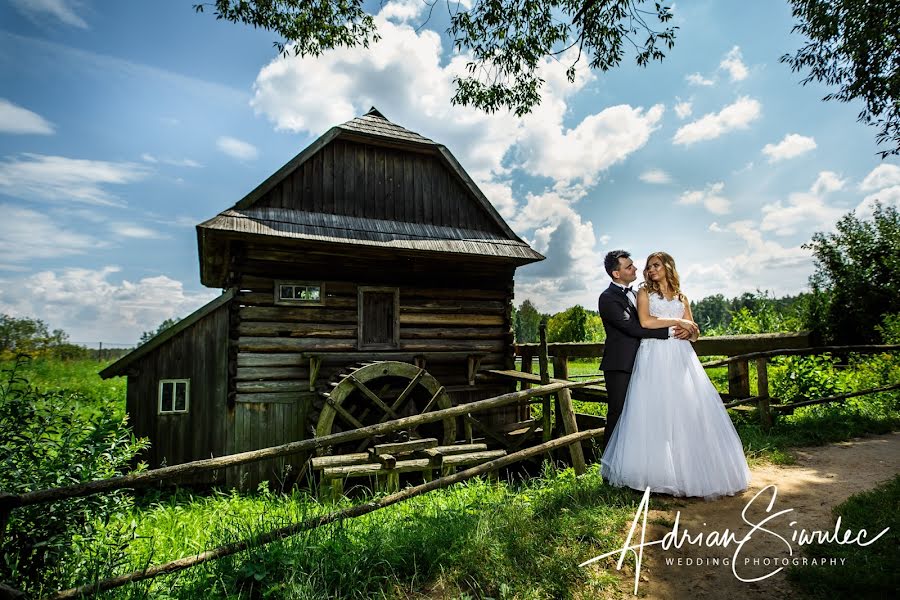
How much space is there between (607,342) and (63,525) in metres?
4.17

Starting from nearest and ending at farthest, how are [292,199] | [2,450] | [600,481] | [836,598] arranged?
1. [836,598]
2. [2,450]
3. [600,481]
4. [292,199]

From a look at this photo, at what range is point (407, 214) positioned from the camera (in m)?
10.4

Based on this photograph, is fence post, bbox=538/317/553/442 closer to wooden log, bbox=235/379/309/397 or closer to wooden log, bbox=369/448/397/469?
wooden log, bbox=369/448/397/469

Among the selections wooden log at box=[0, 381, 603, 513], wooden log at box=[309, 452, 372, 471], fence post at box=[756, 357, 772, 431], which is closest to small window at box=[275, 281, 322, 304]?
wooden log at box=[309, 452, 372, 471]

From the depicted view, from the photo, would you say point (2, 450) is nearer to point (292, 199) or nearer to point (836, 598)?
point (836, 598)

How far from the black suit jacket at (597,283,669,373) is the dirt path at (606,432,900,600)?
3.86 feet

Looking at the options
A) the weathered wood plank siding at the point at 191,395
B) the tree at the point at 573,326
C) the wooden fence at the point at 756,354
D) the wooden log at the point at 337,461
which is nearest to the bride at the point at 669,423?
the wooden fence at the point at 756,354

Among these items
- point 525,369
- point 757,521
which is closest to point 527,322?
point 525,369

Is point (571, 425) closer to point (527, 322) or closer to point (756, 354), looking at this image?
point (756, 354)

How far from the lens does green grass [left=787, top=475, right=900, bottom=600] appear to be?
8.12ft

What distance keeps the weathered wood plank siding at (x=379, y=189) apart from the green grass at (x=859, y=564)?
8.76 metres

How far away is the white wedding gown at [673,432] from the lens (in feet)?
12.0

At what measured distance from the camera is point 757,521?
334cm

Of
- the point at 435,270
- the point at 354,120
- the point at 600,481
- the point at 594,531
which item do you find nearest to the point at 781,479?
the point at 600,481
